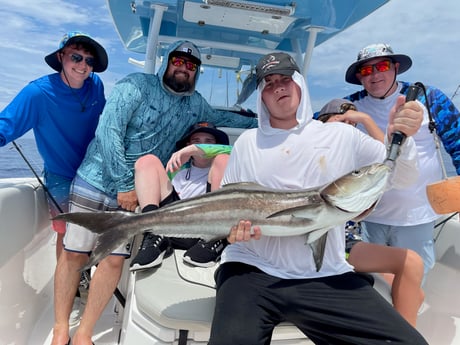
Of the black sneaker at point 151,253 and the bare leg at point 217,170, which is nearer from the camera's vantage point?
the black sneaker at point 151,253

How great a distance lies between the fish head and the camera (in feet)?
5.17

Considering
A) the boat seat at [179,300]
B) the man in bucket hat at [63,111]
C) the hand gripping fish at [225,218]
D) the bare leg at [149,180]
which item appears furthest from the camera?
the man in bucket hat at [63,111]

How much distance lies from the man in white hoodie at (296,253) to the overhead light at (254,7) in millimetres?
2117

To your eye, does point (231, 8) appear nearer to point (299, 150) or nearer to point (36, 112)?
point (36, 112)

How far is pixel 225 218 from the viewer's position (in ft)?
5.99

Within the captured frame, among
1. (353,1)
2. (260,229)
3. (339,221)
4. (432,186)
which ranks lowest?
(260,229)

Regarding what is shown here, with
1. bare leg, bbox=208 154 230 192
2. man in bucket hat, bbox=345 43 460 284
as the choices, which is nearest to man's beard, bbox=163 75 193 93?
bare leg, bbox=208 154 230 192

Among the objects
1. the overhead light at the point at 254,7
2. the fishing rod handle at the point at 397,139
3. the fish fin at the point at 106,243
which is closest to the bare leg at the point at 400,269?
the fishing rod handle at the point at 397,139

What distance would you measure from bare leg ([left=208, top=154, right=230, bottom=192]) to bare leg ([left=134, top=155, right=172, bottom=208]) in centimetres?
38

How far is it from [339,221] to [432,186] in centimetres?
89

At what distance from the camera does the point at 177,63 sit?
3.06m

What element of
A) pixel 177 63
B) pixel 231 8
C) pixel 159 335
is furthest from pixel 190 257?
pixel 231 8

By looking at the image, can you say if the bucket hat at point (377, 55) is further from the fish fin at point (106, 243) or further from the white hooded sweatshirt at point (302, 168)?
the fish fin at point (106, 243)

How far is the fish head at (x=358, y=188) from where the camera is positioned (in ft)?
5.17
